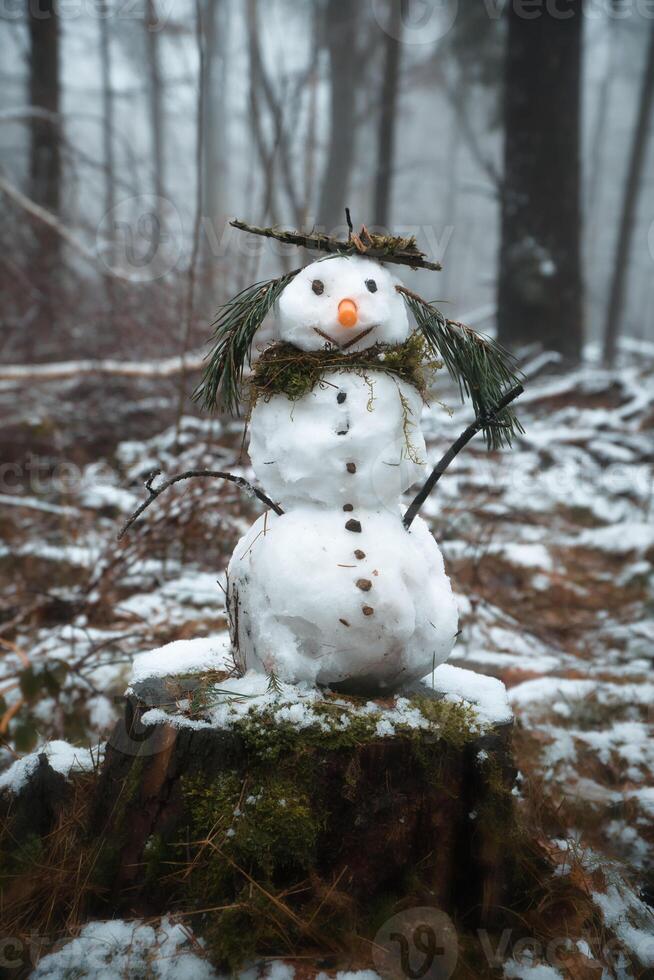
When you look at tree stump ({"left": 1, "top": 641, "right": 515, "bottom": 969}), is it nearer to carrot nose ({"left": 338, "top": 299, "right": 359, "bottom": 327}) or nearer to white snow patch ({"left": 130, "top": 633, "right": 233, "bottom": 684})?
white snow patch ({"left": 130, "top": 633, "right": 233, "bottom": 684})

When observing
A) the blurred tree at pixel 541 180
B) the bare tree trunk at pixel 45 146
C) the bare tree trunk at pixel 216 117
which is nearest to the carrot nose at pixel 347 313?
the bare tree trunk at pixel 45 146

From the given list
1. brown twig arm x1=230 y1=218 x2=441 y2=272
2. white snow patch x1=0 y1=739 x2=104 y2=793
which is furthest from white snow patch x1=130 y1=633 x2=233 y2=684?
brown twig arm x1=230 y1=218 x2=441 y2=272

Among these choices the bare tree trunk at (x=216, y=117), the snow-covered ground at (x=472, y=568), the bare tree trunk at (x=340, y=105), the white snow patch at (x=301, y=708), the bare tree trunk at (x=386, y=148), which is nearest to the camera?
the white snow patch at (x=301, y=708)

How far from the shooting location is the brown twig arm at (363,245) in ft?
6.19

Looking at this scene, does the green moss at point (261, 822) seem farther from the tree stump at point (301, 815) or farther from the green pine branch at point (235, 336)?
the green pine branch at point (235, 336)

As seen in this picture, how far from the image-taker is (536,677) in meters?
3.25

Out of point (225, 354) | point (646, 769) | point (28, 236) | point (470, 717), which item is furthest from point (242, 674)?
point (28, 236)

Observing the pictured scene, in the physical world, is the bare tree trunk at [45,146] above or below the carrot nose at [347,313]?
above

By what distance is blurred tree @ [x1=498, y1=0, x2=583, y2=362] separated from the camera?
283 inches

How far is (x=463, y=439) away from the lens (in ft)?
6.35

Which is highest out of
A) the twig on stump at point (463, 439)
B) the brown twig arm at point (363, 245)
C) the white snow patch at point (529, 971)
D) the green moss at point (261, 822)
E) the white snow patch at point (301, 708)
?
the brown twig arm at point (363, 245)

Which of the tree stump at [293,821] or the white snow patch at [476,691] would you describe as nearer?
the tree stump at [293,821]

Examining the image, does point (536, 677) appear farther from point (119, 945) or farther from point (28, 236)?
point (28, 236)

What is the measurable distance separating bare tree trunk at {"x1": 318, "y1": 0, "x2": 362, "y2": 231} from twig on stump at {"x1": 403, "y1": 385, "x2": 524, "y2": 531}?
471 inches
